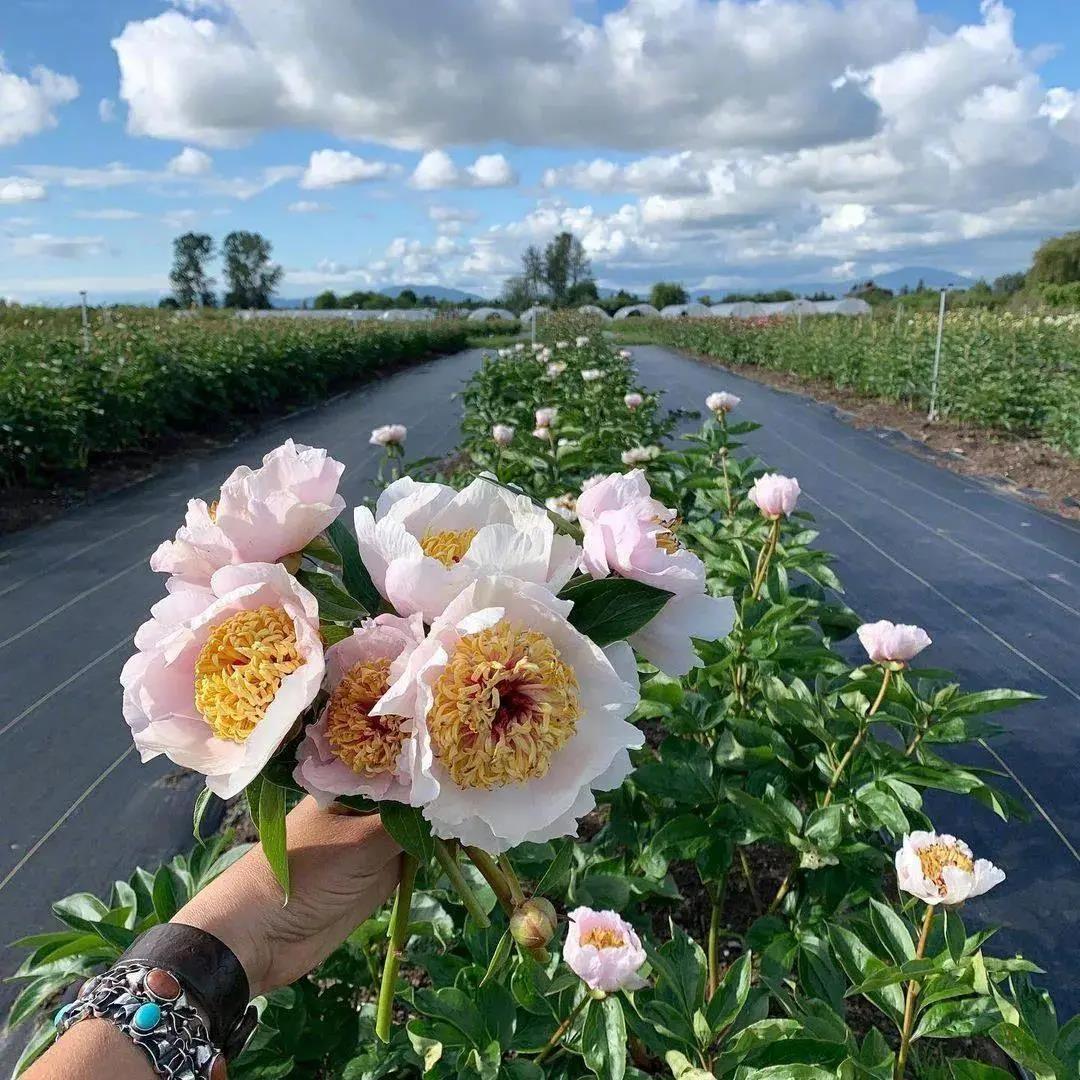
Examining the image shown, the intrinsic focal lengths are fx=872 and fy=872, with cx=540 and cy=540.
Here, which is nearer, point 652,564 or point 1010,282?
point 652,564

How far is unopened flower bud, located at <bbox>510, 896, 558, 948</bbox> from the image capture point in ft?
2.52

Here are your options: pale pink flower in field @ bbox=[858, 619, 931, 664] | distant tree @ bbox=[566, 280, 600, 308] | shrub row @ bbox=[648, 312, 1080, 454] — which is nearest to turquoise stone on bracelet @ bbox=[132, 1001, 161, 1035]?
pale pink flower in field @ bbox=[858, 619, 931, 664]

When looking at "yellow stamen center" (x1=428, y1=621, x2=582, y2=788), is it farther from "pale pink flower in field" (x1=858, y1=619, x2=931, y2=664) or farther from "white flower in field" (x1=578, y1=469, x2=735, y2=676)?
"pale pink flower in field" (x1=858, y1=619, x2=931, y2=664)

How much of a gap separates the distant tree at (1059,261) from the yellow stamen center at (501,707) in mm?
39971

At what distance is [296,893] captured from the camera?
78 centimetres

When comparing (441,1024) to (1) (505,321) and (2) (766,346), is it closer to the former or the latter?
(2) (766,346)

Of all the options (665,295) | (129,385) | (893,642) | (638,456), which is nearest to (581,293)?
(665,295)

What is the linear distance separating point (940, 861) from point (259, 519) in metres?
1.00

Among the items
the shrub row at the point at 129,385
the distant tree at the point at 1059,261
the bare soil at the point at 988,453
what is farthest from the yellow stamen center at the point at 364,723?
the distant tree at the point at 1059,261

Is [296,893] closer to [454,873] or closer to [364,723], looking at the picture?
[454,873]

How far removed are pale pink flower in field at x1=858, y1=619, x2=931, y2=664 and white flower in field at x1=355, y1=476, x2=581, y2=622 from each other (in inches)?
37.3

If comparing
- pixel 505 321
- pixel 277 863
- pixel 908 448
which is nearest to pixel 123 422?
pixel 908 448

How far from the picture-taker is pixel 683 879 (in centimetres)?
213

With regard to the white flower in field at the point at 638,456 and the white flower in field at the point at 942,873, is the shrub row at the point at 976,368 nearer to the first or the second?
the white flower in field at the point at 638,456
